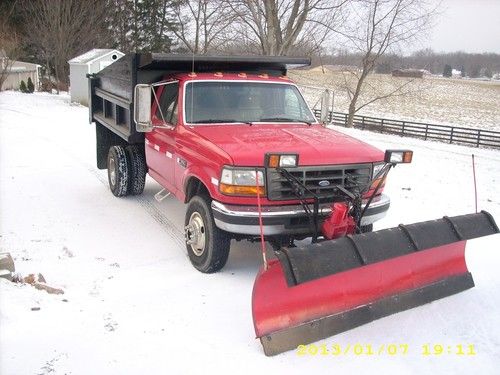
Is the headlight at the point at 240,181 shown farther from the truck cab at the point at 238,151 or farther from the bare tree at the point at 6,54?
the bare tree at the point at 6,54

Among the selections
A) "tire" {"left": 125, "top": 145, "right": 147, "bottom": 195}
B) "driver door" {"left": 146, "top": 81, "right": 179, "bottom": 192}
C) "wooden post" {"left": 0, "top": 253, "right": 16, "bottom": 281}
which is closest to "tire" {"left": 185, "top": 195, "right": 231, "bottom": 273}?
"driver door" {"left": 146, "top": 81, "right": 179, "bottom": 192}

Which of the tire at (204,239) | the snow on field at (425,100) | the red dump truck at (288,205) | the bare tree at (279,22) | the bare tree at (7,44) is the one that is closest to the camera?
the red dump truck at (288,205)

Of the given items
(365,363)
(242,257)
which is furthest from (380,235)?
(242,257)

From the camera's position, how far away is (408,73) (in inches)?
1081

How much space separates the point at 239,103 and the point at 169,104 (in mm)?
864

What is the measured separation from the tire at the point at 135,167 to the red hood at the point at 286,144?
8.09ft

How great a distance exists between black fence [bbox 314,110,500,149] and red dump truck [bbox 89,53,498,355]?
758 inches

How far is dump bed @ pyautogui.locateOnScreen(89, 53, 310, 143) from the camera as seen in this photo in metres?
5.93

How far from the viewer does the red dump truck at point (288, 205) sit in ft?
Answer: 11.9

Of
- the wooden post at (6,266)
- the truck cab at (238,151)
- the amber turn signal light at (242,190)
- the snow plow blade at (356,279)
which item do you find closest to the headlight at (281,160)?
the truck cab at (238,151)

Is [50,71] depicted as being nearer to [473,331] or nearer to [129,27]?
[129,27]

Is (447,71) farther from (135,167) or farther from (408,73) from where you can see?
(135,167)

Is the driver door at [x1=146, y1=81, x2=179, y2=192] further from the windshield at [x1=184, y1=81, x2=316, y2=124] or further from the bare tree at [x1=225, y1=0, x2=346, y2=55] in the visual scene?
the bare tree at [x1=225, y1=0, x2=346, y2=55]

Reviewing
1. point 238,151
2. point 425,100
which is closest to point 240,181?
point 238,151
